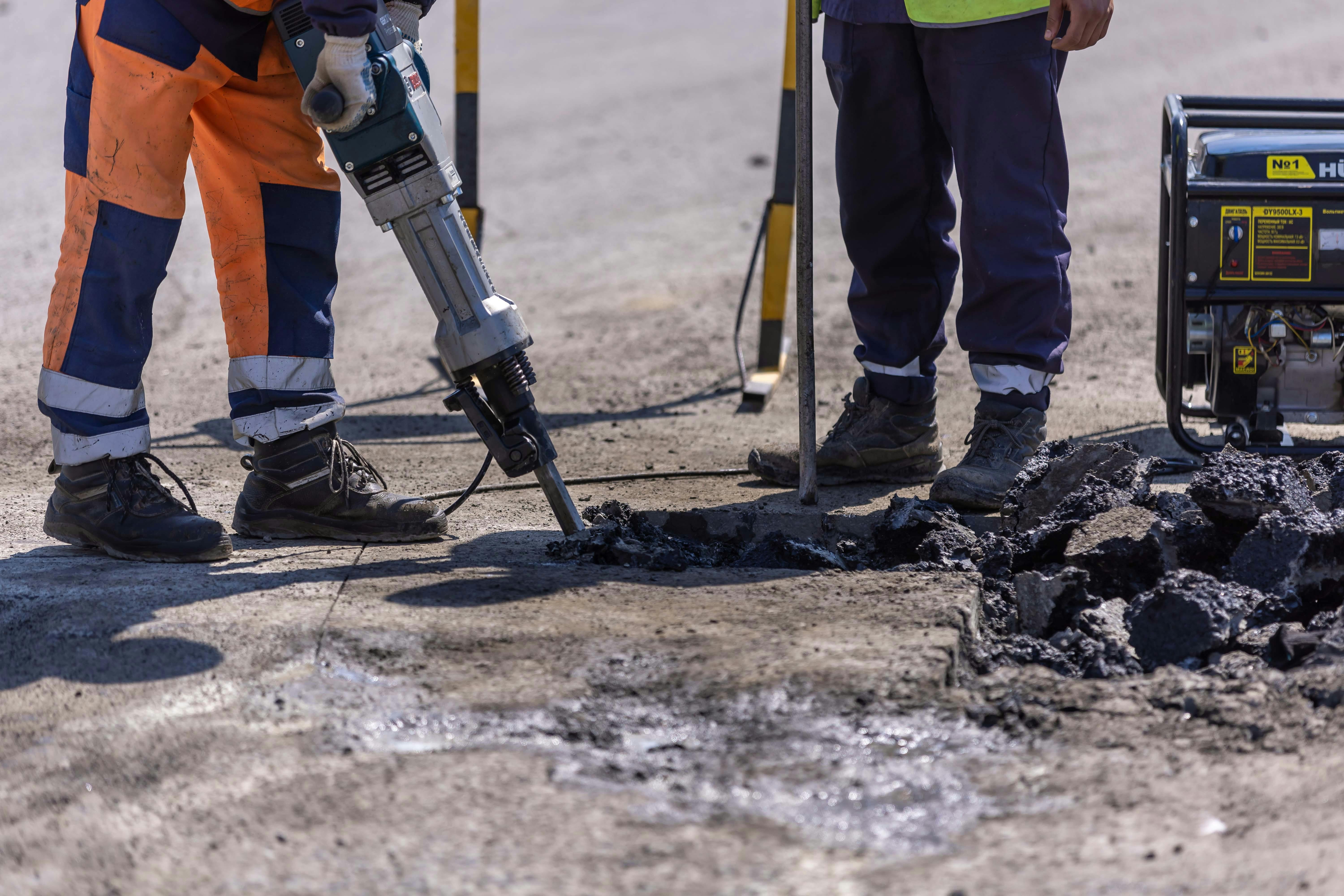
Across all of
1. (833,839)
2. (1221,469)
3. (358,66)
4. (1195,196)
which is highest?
(358,66)

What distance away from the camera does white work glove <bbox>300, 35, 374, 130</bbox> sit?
2.50 meters

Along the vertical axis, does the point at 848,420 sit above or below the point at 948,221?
below

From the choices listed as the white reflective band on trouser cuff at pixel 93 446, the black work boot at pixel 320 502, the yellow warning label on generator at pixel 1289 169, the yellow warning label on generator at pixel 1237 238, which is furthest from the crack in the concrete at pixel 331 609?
the yellow warning label on generator at pixel 1289 169

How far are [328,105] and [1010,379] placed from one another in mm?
1768

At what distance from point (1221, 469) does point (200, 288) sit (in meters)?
4.95

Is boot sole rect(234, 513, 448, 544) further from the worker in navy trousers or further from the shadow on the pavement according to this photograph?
the worker in navy trousers

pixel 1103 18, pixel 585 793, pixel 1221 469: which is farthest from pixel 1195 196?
pixel 585 793

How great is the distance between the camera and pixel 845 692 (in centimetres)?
202

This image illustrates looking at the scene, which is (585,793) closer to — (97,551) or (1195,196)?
(97,551)

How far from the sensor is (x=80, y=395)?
271 centimetres

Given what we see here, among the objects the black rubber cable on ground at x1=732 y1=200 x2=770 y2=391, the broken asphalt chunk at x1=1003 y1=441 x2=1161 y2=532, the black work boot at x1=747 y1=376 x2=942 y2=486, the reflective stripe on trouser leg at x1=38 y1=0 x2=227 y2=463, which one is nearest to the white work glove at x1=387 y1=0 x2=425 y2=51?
the reflective stripe on trouser leg at x1=38 y1=0 x2=227 y2=463

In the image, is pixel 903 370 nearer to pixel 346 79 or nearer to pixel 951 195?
pixel 951 195

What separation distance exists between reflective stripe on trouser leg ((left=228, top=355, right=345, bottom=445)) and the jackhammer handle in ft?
2.04

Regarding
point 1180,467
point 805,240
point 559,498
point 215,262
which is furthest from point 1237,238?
point 215,262
